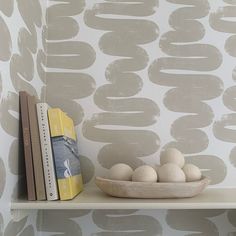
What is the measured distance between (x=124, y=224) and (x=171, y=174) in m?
0.30

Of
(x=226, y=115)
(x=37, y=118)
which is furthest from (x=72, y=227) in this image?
(x=226, y=115)

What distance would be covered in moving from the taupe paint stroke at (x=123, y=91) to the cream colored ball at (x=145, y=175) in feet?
0.65

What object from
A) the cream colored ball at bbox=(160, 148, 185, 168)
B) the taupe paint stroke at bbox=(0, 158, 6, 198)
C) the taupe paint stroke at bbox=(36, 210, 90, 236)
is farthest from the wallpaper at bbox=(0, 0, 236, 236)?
the taupe paint stroke at bbox=(0, 158, 6, 198)

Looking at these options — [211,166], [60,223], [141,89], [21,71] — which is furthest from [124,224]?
[21,71]

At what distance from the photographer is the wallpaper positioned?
105cm

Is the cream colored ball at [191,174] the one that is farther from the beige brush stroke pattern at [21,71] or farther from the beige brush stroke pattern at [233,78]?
the beige brush stroke pattern at [21,71]

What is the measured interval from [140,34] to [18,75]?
0.47 meters

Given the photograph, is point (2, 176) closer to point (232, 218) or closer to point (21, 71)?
point (21, 71)

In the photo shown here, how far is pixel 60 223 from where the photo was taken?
3.44 ft

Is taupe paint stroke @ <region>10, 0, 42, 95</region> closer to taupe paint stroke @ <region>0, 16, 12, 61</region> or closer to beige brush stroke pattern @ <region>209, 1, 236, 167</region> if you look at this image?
taupe paint stroke @ <region>0, 16, 12, 61</region>

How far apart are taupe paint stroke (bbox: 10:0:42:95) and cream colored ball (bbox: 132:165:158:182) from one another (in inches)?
14.9

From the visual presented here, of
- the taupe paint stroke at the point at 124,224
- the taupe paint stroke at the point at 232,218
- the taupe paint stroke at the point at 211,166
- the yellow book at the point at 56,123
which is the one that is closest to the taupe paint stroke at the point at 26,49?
the yellow book at the point at 56,123

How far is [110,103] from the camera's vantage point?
1102mm

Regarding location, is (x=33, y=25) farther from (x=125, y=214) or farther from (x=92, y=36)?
(x=125, y=214)
